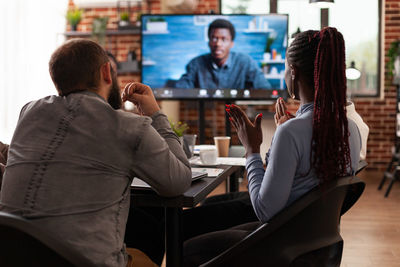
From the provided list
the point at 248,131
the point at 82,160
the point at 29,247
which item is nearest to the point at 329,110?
the point at 248,131

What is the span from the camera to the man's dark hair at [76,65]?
3.95ft

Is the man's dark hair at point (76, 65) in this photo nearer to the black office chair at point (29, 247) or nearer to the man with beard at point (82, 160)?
the man with beard at point (82, 160)

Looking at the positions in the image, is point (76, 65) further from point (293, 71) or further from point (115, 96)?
point (293, 71)

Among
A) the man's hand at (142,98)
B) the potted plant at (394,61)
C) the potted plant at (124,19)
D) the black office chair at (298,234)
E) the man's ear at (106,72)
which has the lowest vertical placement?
the black office chair at (298,234)

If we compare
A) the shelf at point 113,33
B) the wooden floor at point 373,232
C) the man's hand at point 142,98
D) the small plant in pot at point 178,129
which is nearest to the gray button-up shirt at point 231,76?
the wooden floor at point 373,232

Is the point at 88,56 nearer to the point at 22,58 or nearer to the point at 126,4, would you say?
the point at 22,58

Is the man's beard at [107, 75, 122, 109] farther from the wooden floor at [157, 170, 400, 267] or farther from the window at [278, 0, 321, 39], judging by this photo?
the window at [278, 0, 321, 39]

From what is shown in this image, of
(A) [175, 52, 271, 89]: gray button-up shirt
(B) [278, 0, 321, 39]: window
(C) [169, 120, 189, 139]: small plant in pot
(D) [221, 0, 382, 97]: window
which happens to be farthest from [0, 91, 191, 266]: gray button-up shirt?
(B) [278, 0, 321, 39]: window

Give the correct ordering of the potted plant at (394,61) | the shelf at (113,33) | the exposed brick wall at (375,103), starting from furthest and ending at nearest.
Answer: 1. the exposed brick wall at (375,103)
2. the shelf at (113,33)
3. the potted plant at (394,61)

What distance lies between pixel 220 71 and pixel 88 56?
2.78 meters

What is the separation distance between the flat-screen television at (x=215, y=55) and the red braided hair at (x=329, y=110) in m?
2.63

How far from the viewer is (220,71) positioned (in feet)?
12.9

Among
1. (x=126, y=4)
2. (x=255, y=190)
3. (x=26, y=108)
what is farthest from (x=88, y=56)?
(x=126, y=4)

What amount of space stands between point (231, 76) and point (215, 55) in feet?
0.81
